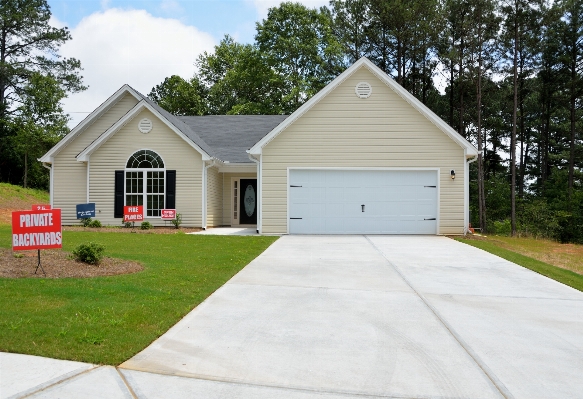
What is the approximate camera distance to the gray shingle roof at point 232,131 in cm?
2027

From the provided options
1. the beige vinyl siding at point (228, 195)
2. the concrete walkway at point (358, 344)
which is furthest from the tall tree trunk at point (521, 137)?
the concrete walkway at point (358, 344)

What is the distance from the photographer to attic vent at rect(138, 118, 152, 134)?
1772 cm

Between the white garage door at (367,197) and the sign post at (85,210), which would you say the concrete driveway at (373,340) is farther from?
the sign post at (85,210)

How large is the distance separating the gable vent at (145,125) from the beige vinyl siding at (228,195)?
3.78m

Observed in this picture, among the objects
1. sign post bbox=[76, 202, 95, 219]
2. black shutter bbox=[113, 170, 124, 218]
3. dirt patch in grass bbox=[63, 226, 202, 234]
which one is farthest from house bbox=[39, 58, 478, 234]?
sign post bbox=[76, 202, 95, 219]

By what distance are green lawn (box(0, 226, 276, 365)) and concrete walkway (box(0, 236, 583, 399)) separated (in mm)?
189

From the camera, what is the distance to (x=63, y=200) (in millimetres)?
18625

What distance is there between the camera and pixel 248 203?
20.3 metres

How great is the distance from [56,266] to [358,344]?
552cm

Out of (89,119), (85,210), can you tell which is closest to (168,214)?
(85,210)

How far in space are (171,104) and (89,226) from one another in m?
24.5

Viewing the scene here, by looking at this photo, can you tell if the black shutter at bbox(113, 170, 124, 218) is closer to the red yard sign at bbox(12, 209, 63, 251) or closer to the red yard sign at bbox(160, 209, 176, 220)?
the red yard sign at bbox(160, 209, 176, 220)

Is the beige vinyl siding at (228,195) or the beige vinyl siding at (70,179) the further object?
the beige vinyl siding at (228,195)

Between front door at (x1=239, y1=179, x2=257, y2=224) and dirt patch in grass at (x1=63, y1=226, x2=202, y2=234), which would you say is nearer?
dirt patch in grass at (x1=63, y1=226, x2=202, y2=234)
